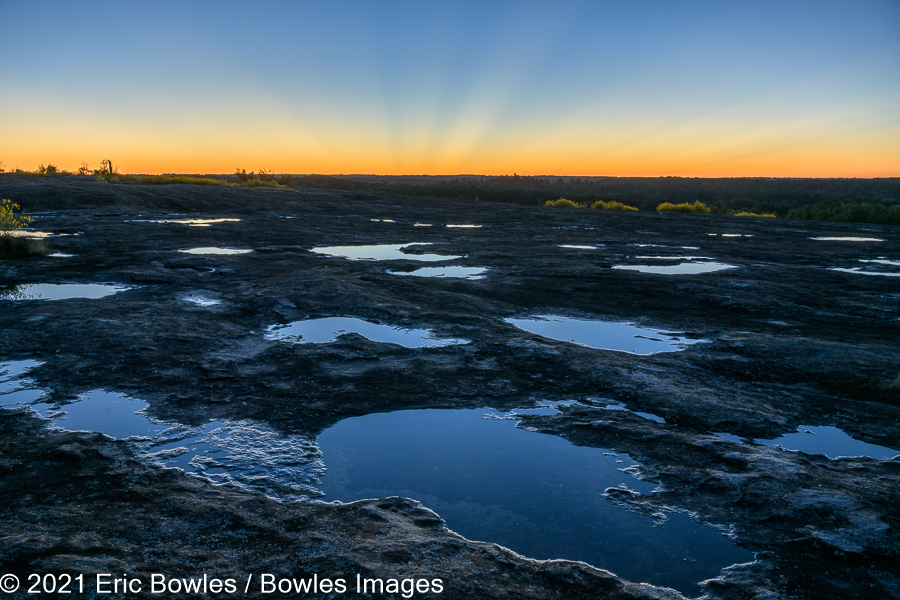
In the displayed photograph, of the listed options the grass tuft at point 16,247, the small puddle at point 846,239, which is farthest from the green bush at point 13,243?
the small puddle at point 846,239

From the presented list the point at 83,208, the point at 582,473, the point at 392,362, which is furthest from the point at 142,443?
the point at 83,208

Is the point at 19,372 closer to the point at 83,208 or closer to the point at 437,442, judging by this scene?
the point at 437,442

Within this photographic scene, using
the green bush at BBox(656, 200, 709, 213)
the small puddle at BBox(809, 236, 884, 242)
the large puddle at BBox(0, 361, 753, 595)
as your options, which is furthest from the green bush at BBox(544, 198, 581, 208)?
the large puddle at BBox(0, 361, 753, 595)

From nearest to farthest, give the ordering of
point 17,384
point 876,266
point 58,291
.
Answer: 1. point 17,384
2. point 58,291
3. point 876,266

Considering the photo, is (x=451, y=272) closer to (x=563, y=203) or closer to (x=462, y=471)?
(x=462, y=471)

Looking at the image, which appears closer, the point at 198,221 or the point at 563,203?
the point at 198,221

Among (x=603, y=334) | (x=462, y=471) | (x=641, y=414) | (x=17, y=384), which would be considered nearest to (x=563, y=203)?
(x=603, y=334)

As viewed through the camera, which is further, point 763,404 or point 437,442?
point 763,404
